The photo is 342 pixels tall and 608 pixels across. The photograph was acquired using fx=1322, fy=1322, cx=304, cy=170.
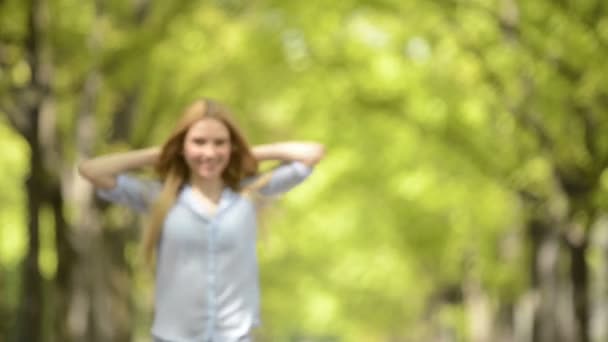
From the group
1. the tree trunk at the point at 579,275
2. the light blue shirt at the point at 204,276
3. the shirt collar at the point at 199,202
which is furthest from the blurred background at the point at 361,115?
the light blue shirt at the point at 204,276

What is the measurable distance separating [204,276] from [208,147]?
1.70ft

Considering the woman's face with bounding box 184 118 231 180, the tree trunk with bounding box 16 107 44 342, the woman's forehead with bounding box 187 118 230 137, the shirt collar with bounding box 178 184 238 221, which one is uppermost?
the woman's forehead with bounding box 187 118 230 137

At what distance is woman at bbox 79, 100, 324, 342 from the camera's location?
16.9ft

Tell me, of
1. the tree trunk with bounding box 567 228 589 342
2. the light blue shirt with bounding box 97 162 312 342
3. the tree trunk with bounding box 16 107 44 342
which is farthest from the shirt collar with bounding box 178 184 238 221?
the tree trunk with bounding box 567 228 589 342

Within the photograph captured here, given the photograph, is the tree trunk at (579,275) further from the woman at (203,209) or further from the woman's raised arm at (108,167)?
the woman's raised arm at (108,167)

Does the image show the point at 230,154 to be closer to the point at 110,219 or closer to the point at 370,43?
the point at 110,219

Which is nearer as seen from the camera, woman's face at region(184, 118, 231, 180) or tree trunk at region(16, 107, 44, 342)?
woman's face at region(184, 118, 231, 180)

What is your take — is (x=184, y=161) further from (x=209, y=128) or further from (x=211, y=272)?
(x=211, y=272)

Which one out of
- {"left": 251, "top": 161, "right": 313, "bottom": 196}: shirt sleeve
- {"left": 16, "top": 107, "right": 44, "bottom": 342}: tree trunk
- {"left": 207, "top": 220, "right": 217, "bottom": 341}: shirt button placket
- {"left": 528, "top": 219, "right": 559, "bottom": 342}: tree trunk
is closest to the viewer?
{"left": 207, "top": 220, "right": 217, "bottom": 341}: shirt button placket

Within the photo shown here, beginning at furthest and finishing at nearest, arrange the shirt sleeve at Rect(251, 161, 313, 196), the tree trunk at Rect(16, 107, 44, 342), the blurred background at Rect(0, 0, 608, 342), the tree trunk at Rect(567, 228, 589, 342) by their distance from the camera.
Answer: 1. the tree trunk at Rect(567, 228, 589, 342)
2. the blurred background at Rect(0, 0, 608, 342)
3. the tree trunk at Rect(16, 107, 44, 342)
4. the shirt sleeve at Rect(251, 161, 313, 196)

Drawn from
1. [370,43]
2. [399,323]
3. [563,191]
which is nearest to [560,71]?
[563,191]

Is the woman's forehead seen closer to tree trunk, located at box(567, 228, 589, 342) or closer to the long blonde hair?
the long blonde hair

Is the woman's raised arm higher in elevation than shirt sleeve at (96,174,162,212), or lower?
higher

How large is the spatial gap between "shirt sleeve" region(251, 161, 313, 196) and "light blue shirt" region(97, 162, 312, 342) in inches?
10.5
